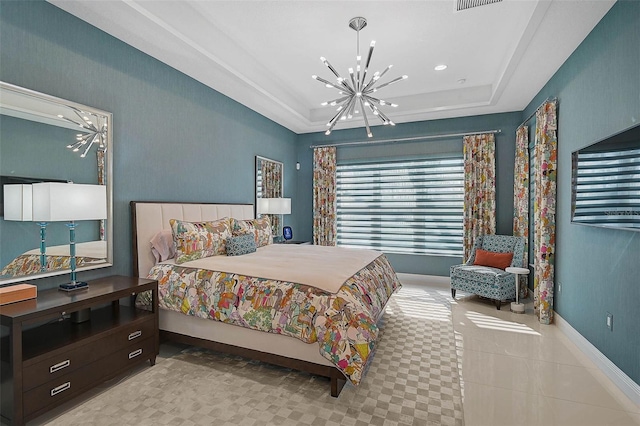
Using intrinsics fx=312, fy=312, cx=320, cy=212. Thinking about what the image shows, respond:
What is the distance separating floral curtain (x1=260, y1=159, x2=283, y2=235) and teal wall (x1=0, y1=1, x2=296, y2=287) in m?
0.47

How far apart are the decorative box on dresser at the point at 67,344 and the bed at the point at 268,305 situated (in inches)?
10.7

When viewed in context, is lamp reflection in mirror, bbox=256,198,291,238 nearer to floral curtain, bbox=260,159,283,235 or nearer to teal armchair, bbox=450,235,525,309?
floral curtain, bbox=260,159,283,235

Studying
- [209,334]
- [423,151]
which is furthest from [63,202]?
[423,151]

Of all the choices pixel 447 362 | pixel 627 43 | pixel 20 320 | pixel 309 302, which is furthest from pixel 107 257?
pixel 627 43

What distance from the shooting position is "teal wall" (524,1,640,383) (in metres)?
2.21

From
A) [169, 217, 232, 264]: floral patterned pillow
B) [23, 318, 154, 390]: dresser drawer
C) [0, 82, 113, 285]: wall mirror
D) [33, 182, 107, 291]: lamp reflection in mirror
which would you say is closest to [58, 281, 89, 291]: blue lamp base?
[33, 182, 107, 291]: lamp reflection in mirror

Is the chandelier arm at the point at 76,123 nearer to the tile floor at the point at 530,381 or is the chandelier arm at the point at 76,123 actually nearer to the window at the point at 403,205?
the tile floor at the point at 530,381

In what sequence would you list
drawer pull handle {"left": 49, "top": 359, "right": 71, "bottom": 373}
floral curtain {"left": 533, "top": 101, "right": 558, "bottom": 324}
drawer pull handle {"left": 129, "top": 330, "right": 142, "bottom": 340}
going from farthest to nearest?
floral curtain {"left": 533, "top": 101, "right": 558, "bottom": 324} < drawer pull handle {"left": 129, "top": 330, "right": 142, "bottom": 340} < drawer pull handle {"left": 49, "top": 359, "right": 71, "bottom": 373}

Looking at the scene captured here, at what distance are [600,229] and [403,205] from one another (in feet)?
10.6

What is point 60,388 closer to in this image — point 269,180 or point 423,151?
point 269,180

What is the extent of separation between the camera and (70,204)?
215cm

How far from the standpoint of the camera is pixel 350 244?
20.3 feet

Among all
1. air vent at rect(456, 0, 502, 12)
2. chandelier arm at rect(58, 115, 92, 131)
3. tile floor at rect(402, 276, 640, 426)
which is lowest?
tile floor at rect(402, 276, 640, 426)

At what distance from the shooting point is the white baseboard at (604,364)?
2.14m
